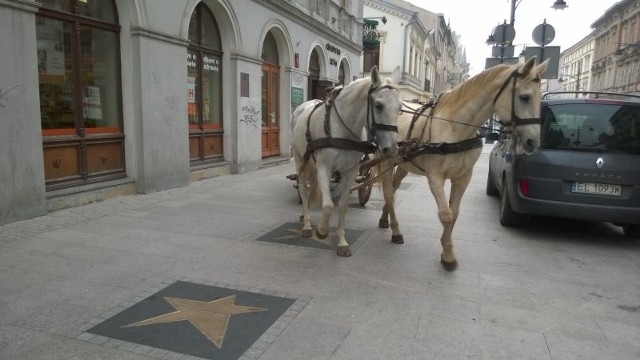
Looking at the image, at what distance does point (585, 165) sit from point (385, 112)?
314 centimetres

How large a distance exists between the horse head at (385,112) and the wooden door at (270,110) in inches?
376

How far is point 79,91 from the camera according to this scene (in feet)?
24.5

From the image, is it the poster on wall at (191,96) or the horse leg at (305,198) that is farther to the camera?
the poster on wall at (191,96)

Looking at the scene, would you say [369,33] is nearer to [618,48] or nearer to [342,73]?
[342,73]

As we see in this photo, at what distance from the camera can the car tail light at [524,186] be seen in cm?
606

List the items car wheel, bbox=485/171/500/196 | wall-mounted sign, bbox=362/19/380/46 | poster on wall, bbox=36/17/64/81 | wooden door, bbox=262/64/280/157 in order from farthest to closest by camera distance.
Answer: wall-mounted sign, bbox=362/19/380/46 < wooden door, bbox=262/64/280/157 < car wheel, bbox=485/171/500/196 < poster on wall, bbox=36/17/64/81

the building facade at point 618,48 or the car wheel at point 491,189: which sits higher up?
the building facade at point 618,48

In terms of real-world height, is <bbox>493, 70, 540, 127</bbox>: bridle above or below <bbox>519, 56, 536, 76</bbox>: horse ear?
below

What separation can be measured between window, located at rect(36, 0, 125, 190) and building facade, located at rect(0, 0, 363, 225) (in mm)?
18

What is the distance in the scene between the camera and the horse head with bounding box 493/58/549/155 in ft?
13.9

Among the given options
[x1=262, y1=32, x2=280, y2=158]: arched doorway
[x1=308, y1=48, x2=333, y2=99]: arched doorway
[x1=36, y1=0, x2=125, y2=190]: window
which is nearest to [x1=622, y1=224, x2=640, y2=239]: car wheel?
[x1=36, y1=0, x2=125, y2=190]: window

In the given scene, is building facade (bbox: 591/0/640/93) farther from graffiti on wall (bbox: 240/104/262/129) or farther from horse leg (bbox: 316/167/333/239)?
horse leg (bbox: 316/167/333/239)

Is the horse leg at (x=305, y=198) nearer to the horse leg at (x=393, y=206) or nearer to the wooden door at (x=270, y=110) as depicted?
the horse leg at (x=393, y=206)

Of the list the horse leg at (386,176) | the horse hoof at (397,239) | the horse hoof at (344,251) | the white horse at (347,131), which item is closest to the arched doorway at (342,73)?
the horse leg at (386,176)
